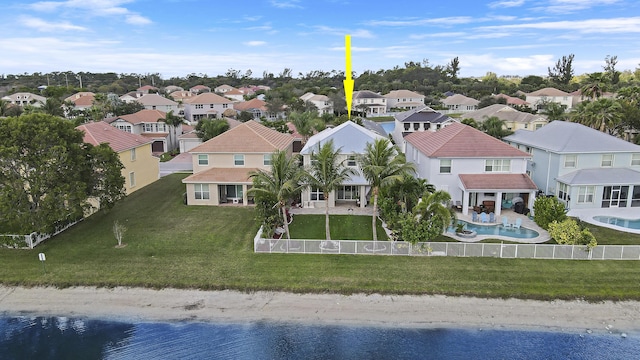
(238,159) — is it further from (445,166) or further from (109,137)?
(445,166)

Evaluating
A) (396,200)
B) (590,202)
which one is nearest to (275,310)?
(396,200)

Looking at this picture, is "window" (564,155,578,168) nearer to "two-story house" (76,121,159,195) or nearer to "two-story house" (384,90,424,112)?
"two-story house" (76,121,159,195)

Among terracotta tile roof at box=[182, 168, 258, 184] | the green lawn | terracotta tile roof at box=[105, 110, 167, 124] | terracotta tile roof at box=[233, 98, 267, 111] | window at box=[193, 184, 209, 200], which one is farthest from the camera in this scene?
terracotta tile roof at box=[233, 98, 267, 111]

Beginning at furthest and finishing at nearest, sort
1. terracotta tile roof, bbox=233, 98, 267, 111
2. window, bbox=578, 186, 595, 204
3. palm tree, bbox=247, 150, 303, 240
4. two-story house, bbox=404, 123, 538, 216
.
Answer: terracotta tile roof, bbox=233, 98, 267, 111 < two-story house, bbox=404, 123, 538, 216 < window, bbox=578, 186, 595, 204 < palm tree, bbox=247, 150, 303, 240

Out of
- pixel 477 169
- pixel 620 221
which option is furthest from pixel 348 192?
pixel 620 221

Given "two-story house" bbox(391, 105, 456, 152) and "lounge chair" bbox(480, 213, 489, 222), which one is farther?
"two-story house" bbox(391, 105, 456, 152)

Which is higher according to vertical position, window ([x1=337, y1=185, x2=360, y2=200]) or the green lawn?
window ([x1=337, y1=185, x2=360, y2=200])

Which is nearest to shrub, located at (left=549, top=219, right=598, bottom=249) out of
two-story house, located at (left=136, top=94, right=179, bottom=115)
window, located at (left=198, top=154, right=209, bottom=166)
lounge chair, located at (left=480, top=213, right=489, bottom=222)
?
lounge chair, located at (left=480, top=213, right=489, bottom=222)
